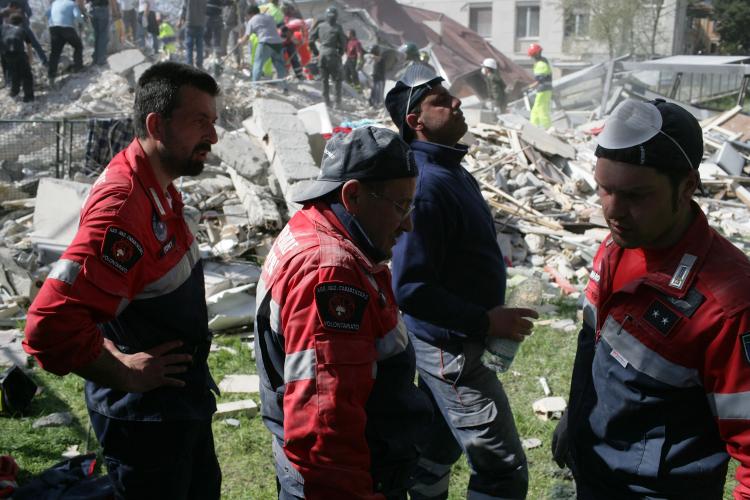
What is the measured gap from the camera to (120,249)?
2.51 meters

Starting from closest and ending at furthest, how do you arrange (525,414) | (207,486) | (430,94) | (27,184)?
1. (207,486)
2. (430,94)
3. (525,414)
4. (27,184)

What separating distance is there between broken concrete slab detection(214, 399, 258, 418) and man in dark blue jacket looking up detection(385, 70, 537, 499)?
2.27 meters

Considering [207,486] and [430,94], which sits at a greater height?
[430,94]

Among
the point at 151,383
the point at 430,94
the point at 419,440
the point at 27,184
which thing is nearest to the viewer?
the point at 419,440

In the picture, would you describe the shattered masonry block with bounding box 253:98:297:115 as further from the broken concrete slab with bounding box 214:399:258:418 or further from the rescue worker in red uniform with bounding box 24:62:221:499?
the rescue worker in red uniform with bounding box 24:62:221:499

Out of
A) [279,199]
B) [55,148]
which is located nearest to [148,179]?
[279,199]

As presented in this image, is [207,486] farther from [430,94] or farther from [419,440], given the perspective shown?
[430,94]

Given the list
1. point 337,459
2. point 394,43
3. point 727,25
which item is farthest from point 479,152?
point 727,25

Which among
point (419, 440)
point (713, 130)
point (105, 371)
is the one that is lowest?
point (713, 130)

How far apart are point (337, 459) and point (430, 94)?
6.96 feet

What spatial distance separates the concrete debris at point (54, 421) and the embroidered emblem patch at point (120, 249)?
340cm

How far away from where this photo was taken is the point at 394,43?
93.6 ft

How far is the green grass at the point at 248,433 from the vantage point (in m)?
4.53

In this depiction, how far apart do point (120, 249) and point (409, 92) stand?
176 centimetres
